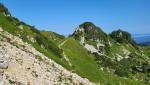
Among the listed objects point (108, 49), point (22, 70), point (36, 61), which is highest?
point (108, 49)

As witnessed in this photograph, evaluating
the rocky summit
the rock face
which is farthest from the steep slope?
the rock face

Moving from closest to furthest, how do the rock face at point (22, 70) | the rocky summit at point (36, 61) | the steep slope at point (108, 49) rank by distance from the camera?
the rock face at point (22, 70) < the rocky summit at point (36, 61) < the steep slope at point (108, 49)

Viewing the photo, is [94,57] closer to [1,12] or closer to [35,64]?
[1,12]

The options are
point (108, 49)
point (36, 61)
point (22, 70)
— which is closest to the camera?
point (22, 70)

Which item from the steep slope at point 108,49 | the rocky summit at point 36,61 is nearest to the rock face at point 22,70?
the rocky summit at point 36,61

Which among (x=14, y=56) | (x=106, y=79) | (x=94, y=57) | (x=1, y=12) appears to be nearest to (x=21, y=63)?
(x=14, y=56)

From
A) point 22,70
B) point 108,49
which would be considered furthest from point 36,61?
point 108,49

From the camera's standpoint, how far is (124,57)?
172m

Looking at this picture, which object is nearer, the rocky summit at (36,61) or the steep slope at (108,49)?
the rocky summit at (36,61)

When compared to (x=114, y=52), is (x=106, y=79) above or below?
below

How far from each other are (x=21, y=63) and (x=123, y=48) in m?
148

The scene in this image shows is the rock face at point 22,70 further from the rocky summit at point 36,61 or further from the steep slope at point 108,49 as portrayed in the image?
the steep slope at point 108,49

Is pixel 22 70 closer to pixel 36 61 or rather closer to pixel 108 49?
pixel 36 61

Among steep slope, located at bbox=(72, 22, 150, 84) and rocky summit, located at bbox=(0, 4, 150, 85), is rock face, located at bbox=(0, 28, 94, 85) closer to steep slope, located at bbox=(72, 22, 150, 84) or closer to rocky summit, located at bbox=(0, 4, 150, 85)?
rocky summit, located at bbox=(0, 4, 150, 85)
